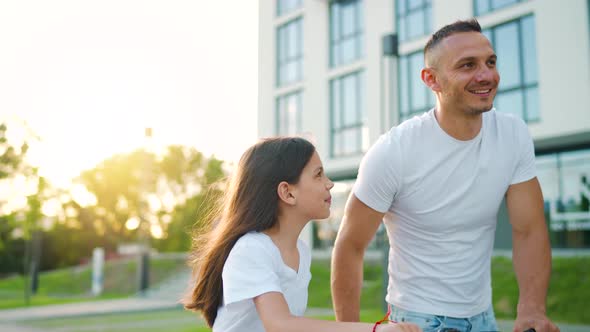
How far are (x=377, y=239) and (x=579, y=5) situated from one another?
9.70 m

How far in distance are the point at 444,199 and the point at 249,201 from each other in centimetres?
76

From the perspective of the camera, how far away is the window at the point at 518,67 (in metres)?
16.6

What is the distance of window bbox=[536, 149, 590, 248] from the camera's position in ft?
51.4

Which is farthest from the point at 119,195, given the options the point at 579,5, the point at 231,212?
the point at 231,212

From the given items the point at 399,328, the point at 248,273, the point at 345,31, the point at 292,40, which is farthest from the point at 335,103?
the point at 399,328

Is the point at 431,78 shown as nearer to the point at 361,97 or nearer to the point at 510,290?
the point at 510,290

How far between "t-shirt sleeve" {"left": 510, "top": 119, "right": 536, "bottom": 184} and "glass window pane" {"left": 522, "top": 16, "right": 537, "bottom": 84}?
596 inches

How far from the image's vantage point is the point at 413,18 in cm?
1998

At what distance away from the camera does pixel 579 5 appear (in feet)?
51.9

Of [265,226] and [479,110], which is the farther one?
[479,110]

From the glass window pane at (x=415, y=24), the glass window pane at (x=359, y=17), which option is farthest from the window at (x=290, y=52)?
the glass window pane at (x=415, y=24)

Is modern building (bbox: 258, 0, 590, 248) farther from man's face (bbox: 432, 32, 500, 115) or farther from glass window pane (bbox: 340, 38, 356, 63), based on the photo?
man's face (bbox: 432, 32, 500, 115)

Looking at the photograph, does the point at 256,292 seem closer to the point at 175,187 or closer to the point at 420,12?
the point at 420,12

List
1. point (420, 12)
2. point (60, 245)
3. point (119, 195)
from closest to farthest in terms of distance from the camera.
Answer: point (420, 12) < point (60, 245) < point (119, 195)
